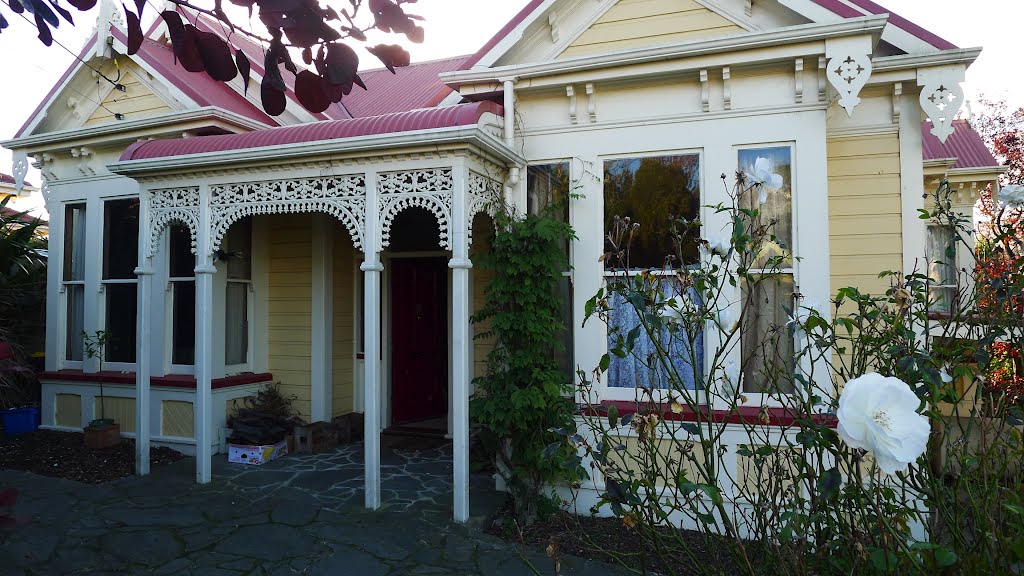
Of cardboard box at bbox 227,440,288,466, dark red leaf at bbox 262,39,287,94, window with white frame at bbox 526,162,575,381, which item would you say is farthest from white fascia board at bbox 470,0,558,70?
cardboard box at bbox 227,440,288,466

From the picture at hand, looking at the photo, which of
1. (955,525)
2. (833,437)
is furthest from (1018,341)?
(833,437)

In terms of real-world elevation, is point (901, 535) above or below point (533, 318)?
below

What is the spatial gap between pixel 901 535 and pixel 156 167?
614 centimetres

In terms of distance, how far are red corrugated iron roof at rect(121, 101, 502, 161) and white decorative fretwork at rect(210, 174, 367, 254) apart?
0.35 meters

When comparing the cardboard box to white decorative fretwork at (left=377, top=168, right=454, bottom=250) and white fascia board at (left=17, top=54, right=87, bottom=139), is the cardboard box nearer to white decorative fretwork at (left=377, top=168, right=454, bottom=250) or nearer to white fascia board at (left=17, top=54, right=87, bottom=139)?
white decorative fretwork at (left=377, top=168, right=454, bottom=250)

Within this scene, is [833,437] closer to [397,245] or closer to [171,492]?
[171,492]

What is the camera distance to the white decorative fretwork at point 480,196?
4691 mm

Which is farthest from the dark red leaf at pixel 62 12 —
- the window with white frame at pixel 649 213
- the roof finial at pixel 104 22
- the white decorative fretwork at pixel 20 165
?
the white decorative fretwork at pixel 20 165

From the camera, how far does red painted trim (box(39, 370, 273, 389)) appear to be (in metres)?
6.39

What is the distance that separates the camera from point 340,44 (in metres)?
1.58

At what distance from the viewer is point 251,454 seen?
19.9 ft

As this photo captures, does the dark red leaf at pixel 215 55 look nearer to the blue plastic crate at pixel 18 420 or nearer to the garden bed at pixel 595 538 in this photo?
the garden bed at pixel 595 538

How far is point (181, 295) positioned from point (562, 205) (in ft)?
14.8

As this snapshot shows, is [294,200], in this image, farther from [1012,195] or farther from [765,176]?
[1012,195]
